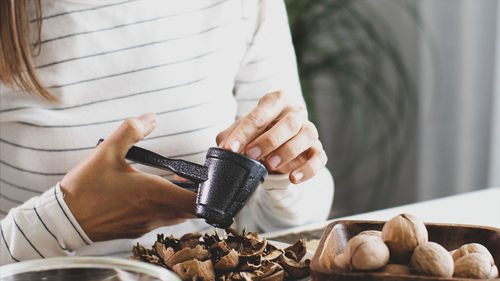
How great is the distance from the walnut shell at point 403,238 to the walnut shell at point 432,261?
0.02m

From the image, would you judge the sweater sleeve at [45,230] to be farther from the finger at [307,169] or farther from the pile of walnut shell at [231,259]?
the finger at [307,169]

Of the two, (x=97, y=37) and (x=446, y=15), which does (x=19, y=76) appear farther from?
(x=446, y=15)

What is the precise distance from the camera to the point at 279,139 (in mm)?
644

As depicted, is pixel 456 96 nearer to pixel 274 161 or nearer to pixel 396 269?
pixel 274 161

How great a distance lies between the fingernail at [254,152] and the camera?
619 mm

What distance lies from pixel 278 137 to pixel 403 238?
23 centimetres

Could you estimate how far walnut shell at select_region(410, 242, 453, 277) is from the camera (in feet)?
1.35

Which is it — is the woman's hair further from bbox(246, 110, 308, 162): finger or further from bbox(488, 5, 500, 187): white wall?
bbox(488, 5, 500, 187): white wall

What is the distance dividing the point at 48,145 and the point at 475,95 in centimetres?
115

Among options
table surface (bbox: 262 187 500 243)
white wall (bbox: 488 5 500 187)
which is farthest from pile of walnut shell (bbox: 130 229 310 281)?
white wall (bbox: 488 5 500 187)

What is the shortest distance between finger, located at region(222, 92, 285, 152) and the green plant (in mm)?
1090

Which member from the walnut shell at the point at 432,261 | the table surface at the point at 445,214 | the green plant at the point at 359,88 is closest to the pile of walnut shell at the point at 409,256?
the walnut shell at the point at 432,261

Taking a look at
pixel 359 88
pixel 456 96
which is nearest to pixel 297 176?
pixel 456 96

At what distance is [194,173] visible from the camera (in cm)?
56
